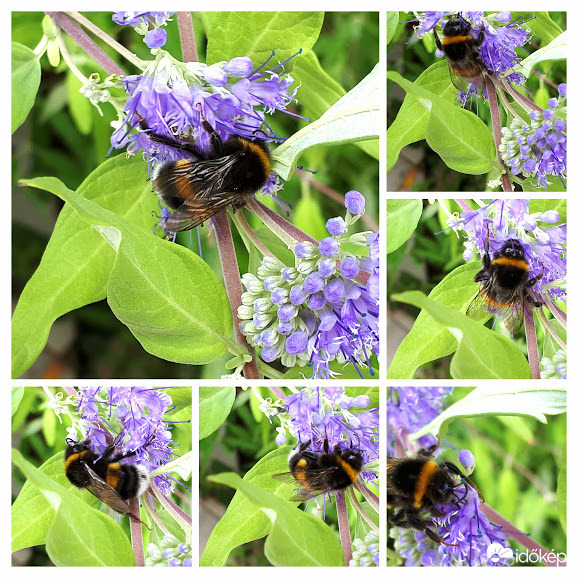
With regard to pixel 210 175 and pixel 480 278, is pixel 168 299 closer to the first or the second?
pixel 210 175

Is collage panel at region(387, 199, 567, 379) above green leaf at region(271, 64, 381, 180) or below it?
below

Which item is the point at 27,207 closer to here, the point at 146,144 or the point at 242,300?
the point at 146,144

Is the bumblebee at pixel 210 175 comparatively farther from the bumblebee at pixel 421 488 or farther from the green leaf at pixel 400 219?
the bumblebee at pixel 421 488

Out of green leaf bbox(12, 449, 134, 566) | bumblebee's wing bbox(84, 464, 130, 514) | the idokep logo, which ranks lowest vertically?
the idokep logo

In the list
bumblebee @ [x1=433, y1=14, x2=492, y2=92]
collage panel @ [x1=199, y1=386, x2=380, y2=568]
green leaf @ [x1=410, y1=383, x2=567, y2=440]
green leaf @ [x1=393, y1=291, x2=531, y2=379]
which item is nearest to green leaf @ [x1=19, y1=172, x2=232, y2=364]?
collage panel @ [x1=199, y1=386, x2=380, y2=568]

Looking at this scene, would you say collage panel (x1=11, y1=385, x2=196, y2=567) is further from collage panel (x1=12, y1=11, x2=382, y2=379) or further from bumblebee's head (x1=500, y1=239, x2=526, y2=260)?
bumblebee's head (x1=500, y1=239, x2=526, y2=260)
